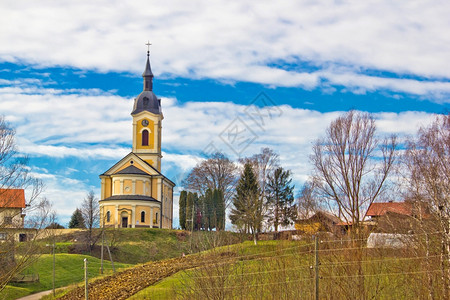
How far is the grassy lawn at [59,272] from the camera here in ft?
156

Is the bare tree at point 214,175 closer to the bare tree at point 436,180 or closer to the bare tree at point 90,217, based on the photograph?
the bare tree at point 90,217

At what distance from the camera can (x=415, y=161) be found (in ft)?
97.7

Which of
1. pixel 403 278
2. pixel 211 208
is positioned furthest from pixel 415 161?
pixel 211 208

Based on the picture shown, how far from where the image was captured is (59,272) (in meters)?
52.5

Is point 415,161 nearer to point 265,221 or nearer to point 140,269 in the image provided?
point 140,269

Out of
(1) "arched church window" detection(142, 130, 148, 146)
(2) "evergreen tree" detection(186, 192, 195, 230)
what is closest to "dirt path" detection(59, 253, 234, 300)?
(2) "evergreen tree" detection(186, 192, 195, 230)

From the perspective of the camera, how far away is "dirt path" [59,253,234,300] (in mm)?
39031

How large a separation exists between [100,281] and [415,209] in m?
23.6

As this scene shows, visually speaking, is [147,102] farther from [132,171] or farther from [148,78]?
[132,171]

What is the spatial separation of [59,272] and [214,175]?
1431 inches

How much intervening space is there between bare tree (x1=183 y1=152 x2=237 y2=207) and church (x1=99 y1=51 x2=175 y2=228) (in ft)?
15.0

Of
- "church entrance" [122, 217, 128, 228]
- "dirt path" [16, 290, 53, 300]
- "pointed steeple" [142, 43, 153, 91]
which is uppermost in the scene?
"pointed steeple" [142, 43, 153, 91]

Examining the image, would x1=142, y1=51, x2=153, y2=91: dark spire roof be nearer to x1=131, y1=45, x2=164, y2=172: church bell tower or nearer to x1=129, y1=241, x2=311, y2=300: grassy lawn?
x1=131, y1=45, x2=164, y2=172: church bell tower

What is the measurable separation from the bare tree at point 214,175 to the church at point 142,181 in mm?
4562
